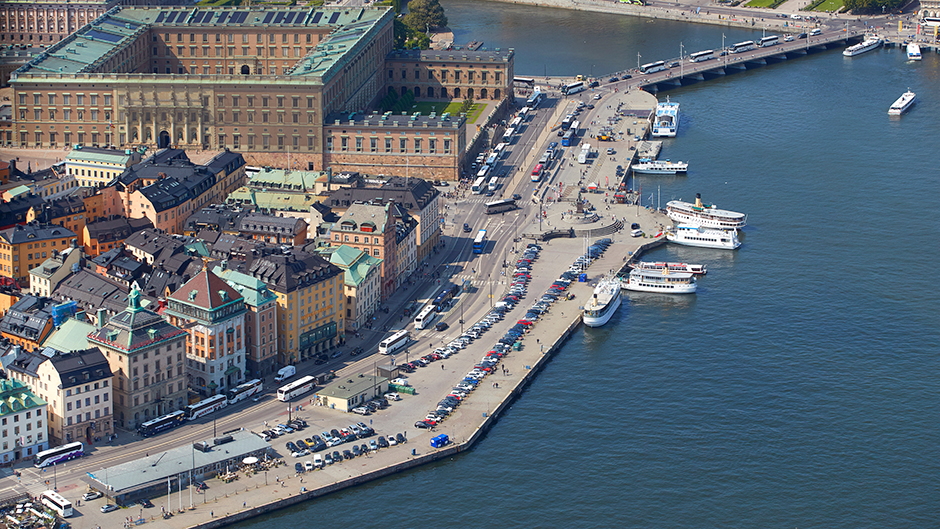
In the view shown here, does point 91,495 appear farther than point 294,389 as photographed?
No

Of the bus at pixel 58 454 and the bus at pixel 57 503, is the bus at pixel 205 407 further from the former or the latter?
the bus at pixel 57 503

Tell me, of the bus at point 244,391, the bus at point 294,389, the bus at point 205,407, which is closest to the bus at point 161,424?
the bus at point 205,407

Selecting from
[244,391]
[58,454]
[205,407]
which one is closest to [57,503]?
[58,454]

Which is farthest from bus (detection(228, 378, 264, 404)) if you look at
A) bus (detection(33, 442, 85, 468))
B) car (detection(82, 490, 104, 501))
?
car (detection(82, 490, 104, 501))

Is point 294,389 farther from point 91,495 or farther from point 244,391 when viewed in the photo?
point 91,495

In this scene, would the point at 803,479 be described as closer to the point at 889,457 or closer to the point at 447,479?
the point at 889,457

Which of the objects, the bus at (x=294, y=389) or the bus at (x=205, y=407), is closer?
the bus at (x=205, y=407)

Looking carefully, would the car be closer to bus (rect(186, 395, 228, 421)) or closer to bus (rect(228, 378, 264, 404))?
bus (rect(186, 395, 228, 421))
